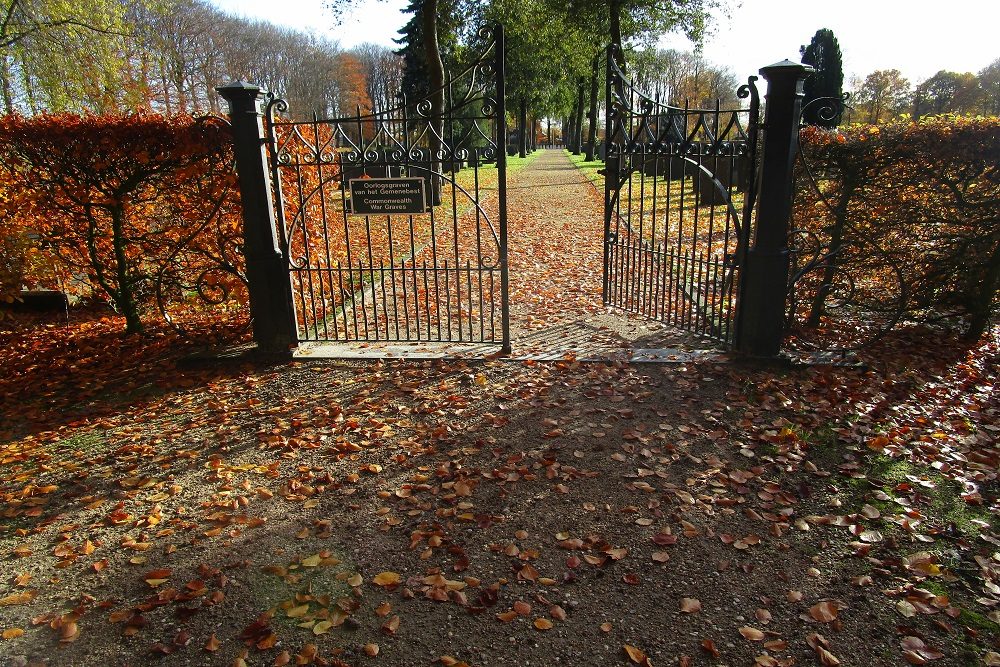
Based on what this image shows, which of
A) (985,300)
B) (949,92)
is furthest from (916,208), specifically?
(949,92)

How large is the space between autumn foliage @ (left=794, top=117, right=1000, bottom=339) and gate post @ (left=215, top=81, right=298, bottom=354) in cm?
509

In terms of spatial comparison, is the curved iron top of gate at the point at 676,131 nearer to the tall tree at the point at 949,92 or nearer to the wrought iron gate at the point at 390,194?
the wrought iron gate at the point at 390,194

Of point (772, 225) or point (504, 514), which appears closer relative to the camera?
point (504, 514)

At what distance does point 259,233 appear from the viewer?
243 inches

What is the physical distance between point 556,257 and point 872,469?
8370 mm

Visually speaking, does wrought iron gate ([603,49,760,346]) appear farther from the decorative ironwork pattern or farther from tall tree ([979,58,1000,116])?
tall tree ([979,58,1000,116])

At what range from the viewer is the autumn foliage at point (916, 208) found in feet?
19.5

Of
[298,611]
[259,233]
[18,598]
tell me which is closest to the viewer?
[298,611]

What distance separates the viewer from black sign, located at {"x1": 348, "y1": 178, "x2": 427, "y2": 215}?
5961 millimetres

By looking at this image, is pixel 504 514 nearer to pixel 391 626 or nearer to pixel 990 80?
pixel 391 626

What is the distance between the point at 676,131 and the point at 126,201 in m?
5.78

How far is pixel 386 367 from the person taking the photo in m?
6.23

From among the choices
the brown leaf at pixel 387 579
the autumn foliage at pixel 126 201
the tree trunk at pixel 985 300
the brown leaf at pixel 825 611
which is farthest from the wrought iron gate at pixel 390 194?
the tree trunk at pixel 985 300

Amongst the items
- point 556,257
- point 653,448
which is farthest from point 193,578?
point 556,257
